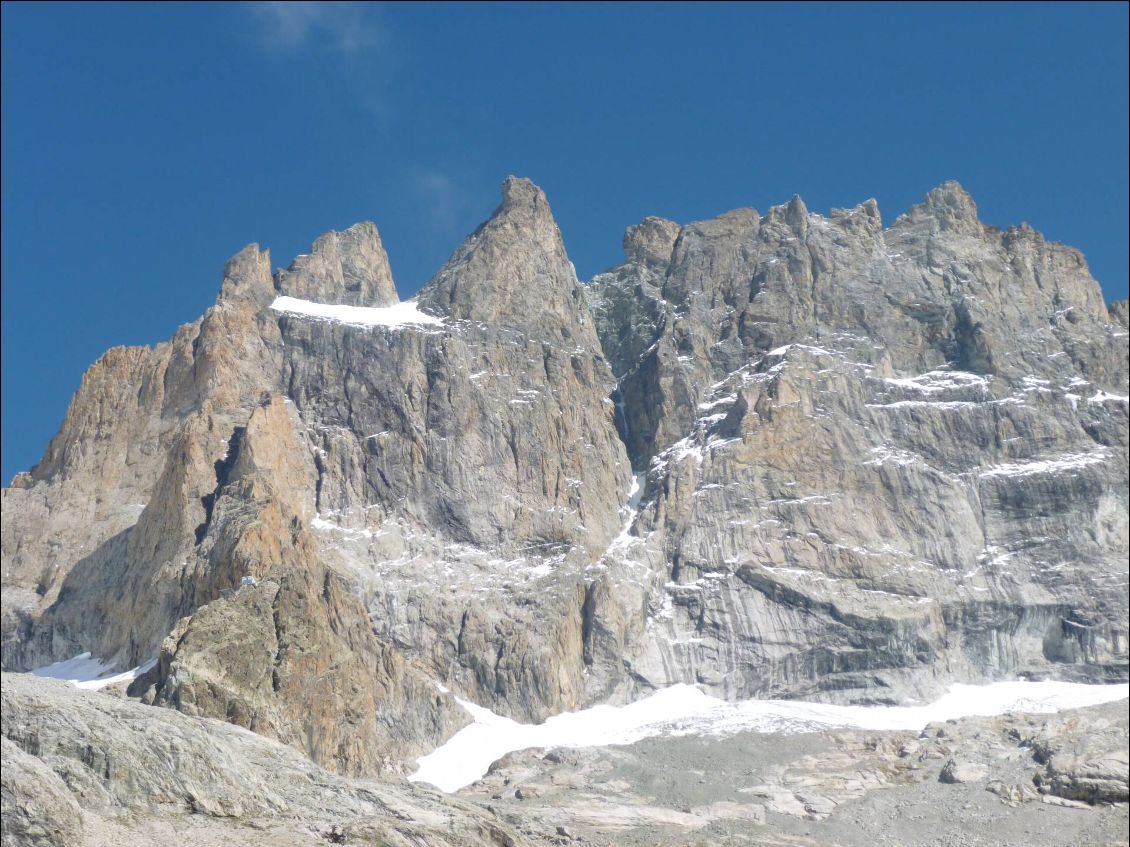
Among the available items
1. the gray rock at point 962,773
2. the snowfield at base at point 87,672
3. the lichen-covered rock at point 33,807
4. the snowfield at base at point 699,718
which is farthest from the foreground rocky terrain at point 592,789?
the snowfield at base at point 87,672

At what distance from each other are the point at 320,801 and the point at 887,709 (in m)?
94.0

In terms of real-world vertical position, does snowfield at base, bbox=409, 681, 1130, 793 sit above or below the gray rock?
above

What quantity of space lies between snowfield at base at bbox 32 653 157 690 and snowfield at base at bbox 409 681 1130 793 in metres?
26.7

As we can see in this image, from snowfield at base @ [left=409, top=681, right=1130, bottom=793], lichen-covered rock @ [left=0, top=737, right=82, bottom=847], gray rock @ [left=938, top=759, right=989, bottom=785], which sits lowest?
lichen-covered rock @ [left=0, top=737, right=82, bottom=847]

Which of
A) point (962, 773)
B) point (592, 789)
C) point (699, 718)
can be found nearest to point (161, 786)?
point (592, 789)

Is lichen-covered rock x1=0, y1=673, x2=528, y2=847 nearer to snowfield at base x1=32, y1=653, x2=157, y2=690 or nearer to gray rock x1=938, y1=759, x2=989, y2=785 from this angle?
snowfield at base x1=32, y1=653, x2=157, y2=690

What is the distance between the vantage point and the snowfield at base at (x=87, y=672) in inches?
6030

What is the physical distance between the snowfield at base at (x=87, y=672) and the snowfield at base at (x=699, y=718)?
2667 cm

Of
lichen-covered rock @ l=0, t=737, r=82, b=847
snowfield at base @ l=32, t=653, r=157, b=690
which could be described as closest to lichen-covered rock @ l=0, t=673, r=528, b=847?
lichen-covered rock @ l=0, t=737, r=82, b=847

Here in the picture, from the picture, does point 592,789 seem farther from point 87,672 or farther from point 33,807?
point 33,807

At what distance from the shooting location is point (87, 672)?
165500mm

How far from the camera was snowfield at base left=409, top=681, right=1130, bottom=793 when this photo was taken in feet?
542

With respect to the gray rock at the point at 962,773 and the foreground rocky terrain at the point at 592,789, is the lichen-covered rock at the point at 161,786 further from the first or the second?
the gray rock at the point at 962,773

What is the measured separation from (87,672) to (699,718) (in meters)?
59.1
